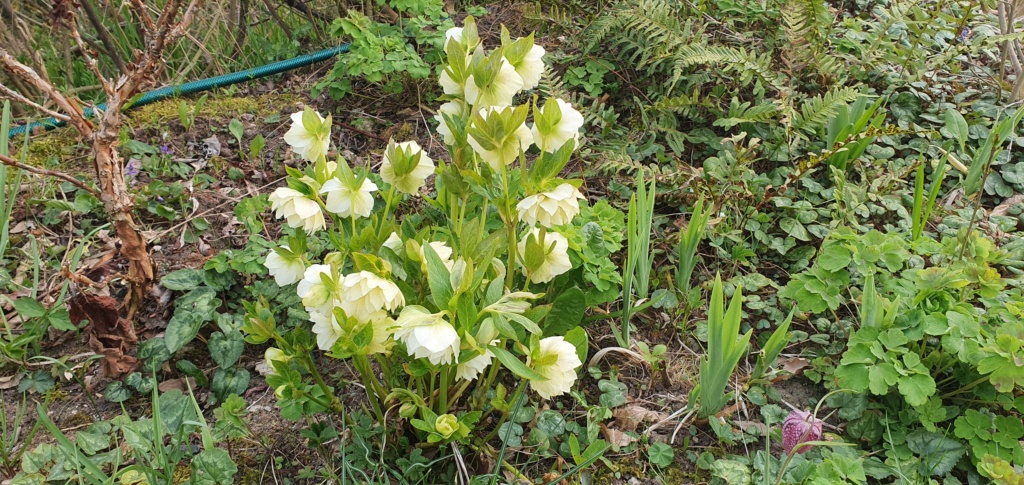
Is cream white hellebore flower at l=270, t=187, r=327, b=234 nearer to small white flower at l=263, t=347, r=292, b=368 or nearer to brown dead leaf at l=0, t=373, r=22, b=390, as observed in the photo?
small white flower at l=263, t=347, r=292, b=368

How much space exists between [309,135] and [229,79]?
1736 mm

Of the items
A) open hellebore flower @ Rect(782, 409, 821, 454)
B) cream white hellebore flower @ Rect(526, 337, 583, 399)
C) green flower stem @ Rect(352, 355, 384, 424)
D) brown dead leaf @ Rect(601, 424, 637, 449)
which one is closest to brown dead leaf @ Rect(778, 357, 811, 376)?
open hellebore flower @ Rect(782, 409, 821, 454)

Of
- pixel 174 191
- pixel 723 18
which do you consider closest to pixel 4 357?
pixel 174 191

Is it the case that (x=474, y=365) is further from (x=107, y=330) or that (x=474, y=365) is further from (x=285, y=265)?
(x=107, y=330)

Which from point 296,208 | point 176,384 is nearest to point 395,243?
point 296,208

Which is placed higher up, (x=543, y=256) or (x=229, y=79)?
(x=543, y=256)

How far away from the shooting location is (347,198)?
46.6 inches

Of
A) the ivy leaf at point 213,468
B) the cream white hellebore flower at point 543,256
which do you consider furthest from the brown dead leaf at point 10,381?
the cream white hellebore flower at point 543,256

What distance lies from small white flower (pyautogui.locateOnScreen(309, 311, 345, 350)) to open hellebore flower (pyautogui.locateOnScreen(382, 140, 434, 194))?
0.91ft

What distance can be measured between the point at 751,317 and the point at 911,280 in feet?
1.27

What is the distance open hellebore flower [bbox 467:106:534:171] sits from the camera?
1072 millimetres

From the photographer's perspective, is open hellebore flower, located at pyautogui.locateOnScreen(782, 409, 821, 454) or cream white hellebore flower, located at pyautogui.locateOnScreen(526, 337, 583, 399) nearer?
cream white hellebore flower, located at pyautogui.locateOnScreen(526, 337, 583, 399)

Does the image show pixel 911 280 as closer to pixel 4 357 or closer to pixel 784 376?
pixel 784 376

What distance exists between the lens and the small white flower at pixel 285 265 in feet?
4.05
